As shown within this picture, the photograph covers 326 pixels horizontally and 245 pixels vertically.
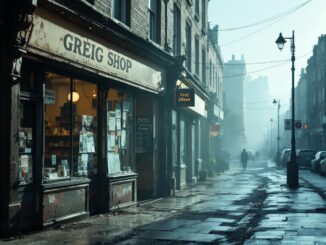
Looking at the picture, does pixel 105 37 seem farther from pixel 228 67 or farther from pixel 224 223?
pixel 228 67

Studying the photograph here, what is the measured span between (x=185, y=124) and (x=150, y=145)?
6.82 meters

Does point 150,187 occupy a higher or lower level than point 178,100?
lower

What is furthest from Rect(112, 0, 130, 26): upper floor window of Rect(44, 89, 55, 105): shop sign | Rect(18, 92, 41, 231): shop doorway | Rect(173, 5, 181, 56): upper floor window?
Rect(173, 5, 181, 56): upper floor window

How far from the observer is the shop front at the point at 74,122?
9.49m

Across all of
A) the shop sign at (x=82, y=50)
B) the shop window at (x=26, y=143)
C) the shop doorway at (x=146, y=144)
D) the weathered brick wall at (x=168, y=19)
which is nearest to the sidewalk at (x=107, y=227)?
the shop window at (x=26, y=143)

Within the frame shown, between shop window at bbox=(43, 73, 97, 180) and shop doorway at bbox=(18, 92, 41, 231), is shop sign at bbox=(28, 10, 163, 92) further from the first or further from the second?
shop doorway at bbox=(18, 92, 41, 231)

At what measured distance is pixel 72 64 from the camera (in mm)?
10406

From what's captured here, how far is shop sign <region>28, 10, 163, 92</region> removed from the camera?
9312 mm

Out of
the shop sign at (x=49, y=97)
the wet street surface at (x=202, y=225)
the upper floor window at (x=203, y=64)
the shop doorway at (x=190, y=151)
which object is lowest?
the wet street surface at (x=202, y=225)

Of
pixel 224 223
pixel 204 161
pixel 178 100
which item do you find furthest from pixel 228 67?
pixel 224 223

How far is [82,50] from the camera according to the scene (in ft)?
35.6

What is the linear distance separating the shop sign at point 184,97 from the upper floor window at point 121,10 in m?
4.58

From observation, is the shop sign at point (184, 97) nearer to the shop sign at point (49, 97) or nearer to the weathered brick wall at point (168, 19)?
the weathered brick wall at point (168, 19)

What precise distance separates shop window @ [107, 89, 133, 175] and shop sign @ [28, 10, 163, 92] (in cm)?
65
